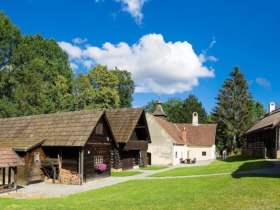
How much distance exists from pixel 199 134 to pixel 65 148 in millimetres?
36466

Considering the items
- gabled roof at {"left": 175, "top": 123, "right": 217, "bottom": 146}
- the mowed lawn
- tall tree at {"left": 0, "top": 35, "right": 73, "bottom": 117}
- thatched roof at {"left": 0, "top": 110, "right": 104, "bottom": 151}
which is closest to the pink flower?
thatched roof at {"left": 0, "top": 110, "right": 104, "bottom": 151}

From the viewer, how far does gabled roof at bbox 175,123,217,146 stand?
2341 inches

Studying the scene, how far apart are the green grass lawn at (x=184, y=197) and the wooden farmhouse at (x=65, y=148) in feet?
19.1

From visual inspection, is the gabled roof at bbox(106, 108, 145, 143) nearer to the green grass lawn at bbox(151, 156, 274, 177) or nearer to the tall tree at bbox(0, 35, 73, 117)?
the green grass lawn at bbox(151, 156, 274, 177)

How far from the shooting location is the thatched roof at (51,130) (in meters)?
27.9

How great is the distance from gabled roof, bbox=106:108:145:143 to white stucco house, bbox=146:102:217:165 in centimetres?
776

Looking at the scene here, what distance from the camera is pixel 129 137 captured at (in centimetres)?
3731

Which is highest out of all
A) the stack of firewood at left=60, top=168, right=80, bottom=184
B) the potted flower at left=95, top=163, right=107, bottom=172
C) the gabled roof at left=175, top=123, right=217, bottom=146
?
the gabled roof at left=175, top=123, right=217, bottom=146

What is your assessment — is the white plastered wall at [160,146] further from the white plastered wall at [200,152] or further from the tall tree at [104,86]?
the tall tree at [104,86]

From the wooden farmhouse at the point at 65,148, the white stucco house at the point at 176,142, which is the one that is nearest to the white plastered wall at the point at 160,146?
the white stucco house at the point at 176,142

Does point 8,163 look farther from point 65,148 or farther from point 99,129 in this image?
point 99,129

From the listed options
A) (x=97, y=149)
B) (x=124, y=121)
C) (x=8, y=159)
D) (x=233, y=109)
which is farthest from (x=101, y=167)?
(x=233, y=109)

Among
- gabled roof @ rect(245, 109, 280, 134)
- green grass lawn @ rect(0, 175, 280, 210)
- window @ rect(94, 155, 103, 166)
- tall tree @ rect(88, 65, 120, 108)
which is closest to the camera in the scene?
green grass lawn @ rect(0, 175, 280, 210)

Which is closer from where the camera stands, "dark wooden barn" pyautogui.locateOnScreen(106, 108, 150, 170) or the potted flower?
the potted flower
